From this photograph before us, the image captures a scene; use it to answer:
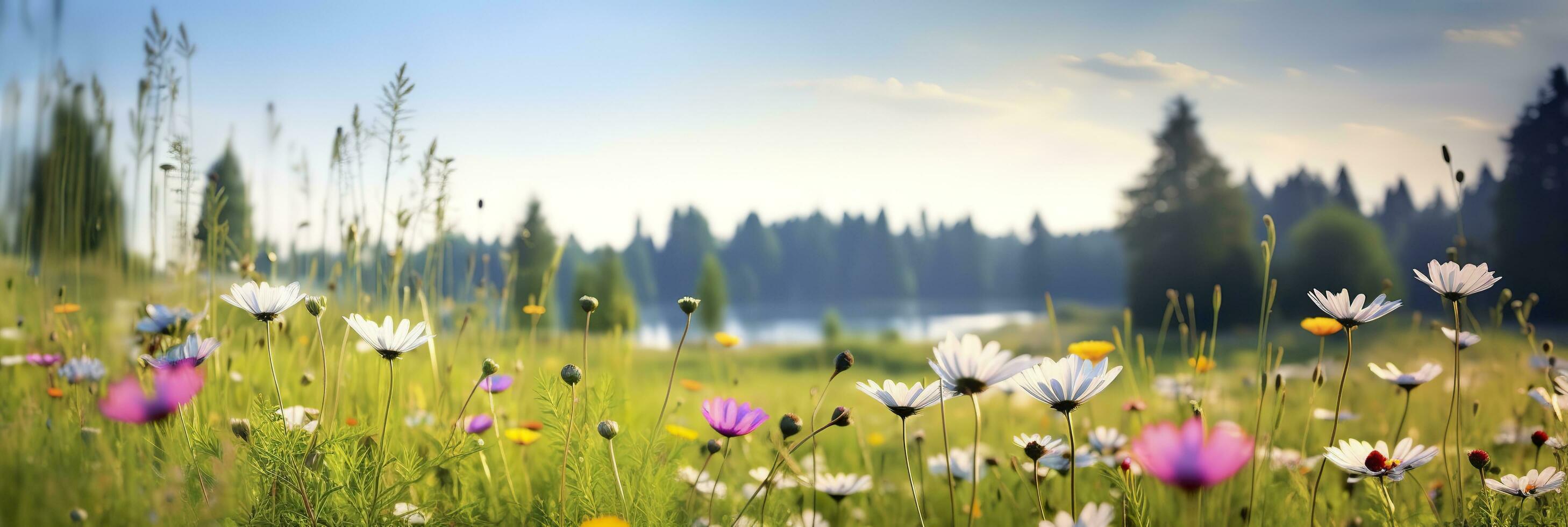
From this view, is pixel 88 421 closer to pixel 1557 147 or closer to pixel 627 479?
pixel 627 479

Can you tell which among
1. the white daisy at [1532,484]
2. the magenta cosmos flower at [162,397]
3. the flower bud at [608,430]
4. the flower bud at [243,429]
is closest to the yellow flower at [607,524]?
the flower bud at [608,430]

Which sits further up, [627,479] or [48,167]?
[48,167]

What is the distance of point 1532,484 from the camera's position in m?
1.12

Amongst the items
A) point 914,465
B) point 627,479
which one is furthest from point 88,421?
point 914,465

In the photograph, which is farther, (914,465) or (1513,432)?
(914,465)

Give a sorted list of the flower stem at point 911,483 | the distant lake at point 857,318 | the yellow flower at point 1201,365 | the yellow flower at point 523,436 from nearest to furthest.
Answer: the flower stem at point 911,483 < the yellow flower at point 523,436 < the yellow flower at point 1201,365 < the distant lake at point 857,318

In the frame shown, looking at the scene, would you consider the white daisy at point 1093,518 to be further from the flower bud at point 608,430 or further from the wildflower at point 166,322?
the wildflower at point 166,322

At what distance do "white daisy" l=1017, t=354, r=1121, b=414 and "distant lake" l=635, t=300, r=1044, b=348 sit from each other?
97.7ft

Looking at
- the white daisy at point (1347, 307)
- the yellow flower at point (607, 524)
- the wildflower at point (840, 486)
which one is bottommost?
the wildflower at point (840, 486)

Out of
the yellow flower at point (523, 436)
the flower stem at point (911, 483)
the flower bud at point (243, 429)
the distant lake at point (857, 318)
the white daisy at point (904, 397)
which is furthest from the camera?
the distant lake at point (857, 318)

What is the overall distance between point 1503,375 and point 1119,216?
18279mm

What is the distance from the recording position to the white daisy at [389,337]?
2.98 ft

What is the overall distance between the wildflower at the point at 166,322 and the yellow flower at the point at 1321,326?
2.11 metres

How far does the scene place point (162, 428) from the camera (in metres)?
1.23
